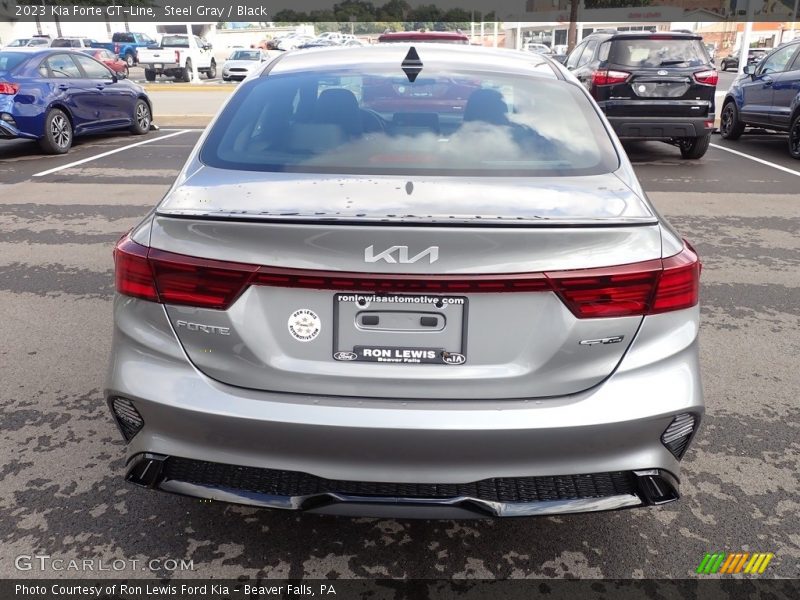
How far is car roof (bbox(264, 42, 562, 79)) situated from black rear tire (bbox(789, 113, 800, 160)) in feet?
29.0

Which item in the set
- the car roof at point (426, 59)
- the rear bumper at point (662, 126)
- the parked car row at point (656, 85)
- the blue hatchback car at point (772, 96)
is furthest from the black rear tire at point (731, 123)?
the car roof at point (426, 59)

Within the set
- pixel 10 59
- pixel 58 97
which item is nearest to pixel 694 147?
pixel 58 97

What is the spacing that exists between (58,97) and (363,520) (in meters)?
10.5

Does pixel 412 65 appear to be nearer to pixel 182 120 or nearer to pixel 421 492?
pixel 421 492

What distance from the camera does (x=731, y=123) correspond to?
13.1 m

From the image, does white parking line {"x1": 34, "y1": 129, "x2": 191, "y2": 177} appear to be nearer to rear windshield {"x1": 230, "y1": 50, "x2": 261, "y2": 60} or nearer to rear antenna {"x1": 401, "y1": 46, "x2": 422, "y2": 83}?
rear antenna {"x1": 401, "y1": 46, "x2": 422, "y2": 83}

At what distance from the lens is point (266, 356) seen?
7.02 feet

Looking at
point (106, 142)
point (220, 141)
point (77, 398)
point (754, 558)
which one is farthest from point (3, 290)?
point (106, 142)

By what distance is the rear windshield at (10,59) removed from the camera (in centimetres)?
1077

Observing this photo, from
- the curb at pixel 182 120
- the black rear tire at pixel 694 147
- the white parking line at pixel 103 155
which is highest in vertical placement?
the black rear tire at pixel 694 147

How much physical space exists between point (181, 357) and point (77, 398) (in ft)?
5.92

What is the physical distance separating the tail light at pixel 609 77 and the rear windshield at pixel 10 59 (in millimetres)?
8565

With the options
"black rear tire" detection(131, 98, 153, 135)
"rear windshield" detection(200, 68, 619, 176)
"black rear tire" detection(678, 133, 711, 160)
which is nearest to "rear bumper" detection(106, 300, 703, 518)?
"rear windshield" detection(200, 68, 619, 176)

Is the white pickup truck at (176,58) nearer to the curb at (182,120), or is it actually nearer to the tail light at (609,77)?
the curb at (182,120)
